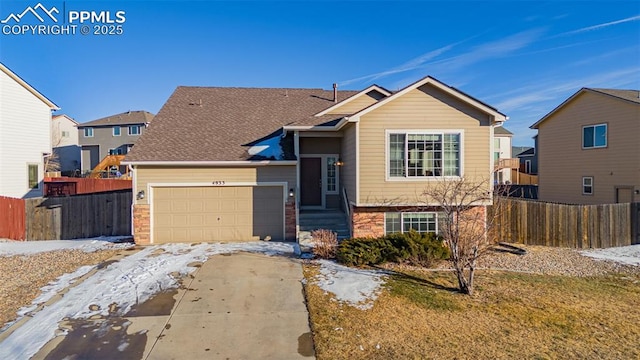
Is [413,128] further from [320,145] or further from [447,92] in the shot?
[320,145]

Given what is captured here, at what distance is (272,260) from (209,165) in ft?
15.0

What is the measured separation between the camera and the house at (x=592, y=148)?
16562 mm

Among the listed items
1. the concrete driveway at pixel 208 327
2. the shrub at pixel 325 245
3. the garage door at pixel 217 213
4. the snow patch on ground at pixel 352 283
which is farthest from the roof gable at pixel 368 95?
the concrete driveway at pixel 208 327

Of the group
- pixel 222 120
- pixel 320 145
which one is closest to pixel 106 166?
pixel 222 120

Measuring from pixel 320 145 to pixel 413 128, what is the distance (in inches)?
165

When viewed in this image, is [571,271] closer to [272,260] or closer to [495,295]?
[495,295]

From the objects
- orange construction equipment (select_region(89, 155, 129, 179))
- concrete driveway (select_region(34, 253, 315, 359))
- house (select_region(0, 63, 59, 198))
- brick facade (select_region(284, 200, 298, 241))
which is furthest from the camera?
orange construction equipment (select_region(89, 155, 129, 179))

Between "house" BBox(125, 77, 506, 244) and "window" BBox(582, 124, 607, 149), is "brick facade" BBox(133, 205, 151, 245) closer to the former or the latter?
"house" BBox(125, 77, 506, 244)

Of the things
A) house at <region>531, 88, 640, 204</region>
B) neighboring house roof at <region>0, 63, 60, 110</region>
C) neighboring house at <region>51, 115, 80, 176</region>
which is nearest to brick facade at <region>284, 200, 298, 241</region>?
house at <region>531, 88, 640, 204</region>

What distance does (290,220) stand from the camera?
1271 centimetres

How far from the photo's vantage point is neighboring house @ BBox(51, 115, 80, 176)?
4338 cm

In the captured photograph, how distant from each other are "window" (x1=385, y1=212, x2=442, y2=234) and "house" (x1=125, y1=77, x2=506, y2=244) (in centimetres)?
3

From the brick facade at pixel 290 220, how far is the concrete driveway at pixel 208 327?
4409 millimetres

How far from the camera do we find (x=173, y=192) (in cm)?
1246
